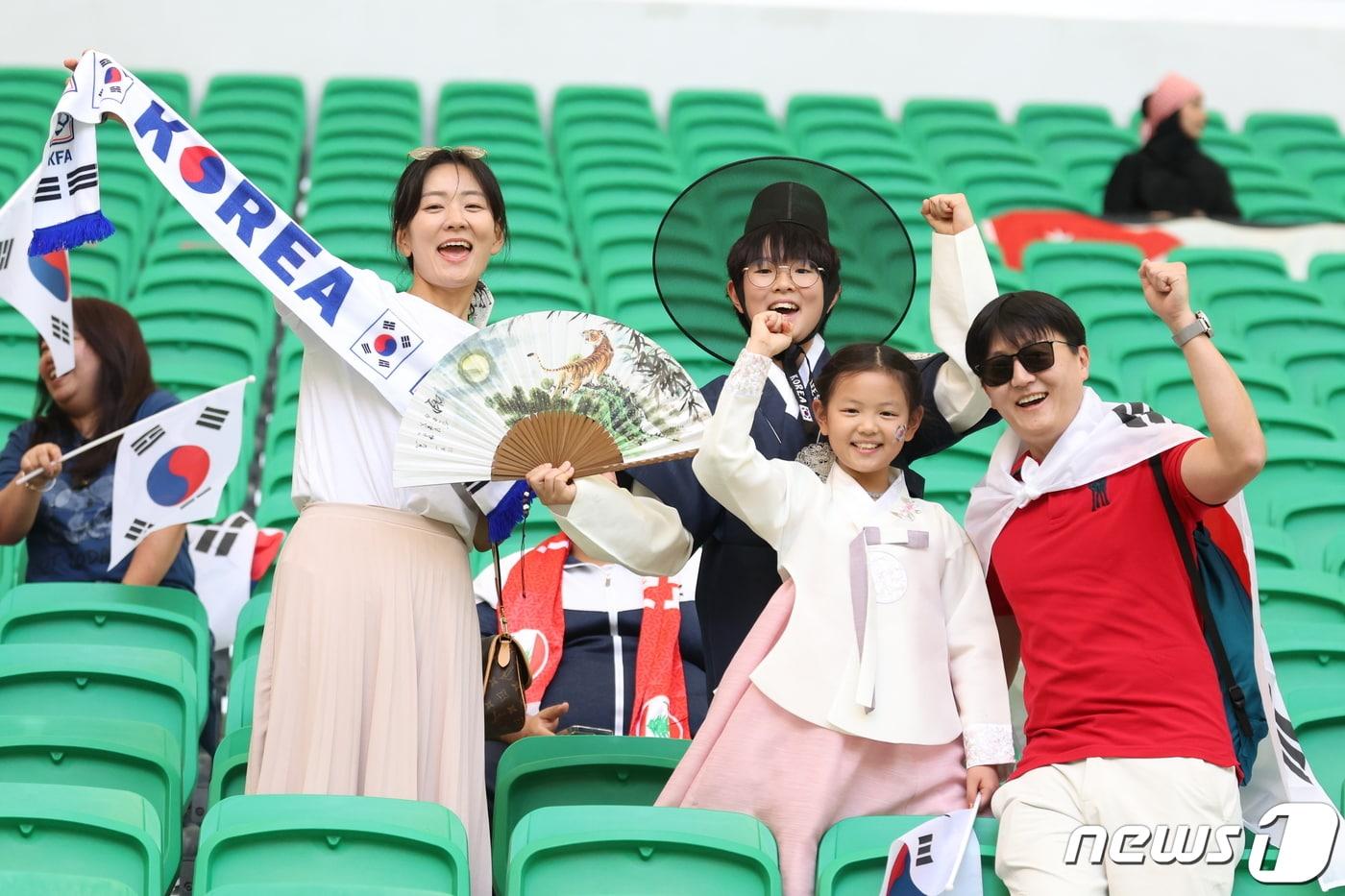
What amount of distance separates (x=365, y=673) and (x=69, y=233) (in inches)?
41.0

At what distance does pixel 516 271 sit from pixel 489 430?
2.99m

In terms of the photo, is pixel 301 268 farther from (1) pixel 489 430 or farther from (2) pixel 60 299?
(2) pixel 60 299

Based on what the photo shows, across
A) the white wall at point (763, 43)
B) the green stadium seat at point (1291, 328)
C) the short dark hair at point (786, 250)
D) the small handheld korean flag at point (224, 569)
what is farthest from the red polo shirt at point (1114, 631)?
the white wall at point (763, 43)

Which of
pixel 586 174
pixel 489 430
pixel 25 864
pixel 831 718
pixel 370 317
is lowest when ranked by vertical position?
pixel 25 864

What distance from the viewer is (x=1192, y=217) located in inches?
255

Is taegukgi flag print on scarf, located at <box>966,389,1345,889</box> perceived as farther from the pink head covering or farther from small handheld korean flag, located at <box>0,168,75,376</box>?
the pink head covering

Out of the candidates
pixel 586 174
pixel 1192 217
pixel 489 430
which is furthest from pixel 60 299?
pixel 1192 217

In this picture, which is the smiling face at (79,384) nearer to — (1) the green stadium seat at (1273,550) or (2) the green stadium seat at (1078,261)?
(1) the green stadium seat at (1273,550)

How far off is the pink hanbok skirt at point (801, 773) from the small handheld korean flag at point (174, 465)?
4.60 feet

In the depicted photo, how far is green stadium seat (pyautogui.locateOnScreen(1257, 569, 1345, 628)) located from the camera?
3.56m

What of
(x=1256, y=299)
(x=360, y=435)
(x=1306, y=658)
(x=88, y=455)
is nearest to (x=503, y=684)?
(x=360, y=435)

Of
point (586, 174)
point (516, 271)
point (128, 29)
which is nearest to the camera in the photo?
point (516, 271)

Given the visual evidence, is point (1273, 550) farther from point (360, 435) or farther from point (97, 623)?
point (97, 623)

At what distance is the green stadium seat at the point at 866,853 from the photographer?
231 cm
